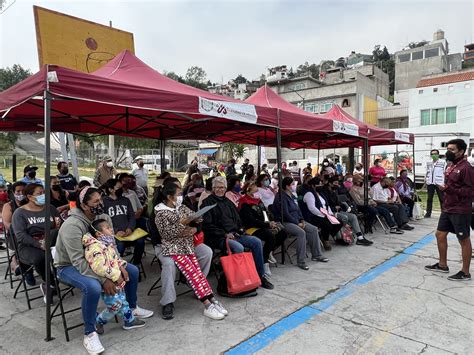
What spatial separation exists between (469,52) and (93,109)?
269ft

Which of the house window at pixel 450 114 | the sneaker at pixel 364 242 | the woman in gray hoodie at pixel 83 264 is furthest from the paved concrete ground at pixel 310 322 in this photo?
the house window at pixel 450 114

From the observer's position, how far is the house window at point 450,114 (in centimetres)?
2589

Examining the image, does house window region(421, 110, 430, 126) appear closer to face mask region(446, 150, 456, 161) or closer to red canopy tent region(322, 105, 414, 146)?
→ red canopy tent region(322, 105, 414, 146)

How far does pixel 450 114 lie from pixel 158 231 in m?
29.1

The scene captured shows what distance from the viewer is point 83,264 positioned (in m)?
2.94

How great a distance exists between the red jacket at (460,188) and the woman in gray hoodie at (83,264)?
169 inches

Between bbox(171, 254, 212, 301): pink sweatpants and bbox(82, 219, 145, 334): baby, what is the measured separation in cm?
62

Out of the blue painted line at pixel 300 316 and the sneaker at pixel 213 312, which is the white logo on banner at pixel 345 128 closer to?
the blue painted line at pixel 300 316

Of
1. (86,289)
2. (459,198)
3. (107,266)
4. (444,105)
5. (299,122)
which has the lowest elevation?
(86,289)

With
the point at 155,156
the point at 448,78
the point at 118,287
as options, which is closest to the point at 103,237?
the point at 118,287

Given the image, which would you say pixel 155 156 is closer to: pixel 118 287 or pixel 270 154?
pixel 270 154

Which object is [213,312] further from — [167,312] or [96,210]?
[96,210]

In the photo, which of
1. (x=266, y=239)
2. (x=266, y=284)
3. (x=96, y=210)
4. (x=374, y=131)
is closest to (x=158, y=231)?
(x=96, y=210)

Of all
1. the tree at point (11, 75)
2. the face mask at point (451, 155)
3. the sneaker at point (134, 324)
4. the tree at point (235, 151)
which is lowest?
the sneaker at point (134, 324)
